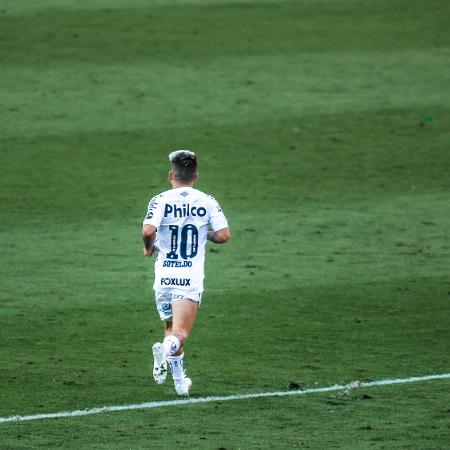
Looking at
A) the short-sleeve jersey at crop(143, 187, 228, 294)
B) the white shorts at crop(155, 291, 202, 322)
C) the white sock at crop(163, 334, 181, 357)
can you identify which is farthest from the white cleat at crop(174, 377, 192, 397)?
the short-sleeve jersey at crop(143, 187, 228, 294)

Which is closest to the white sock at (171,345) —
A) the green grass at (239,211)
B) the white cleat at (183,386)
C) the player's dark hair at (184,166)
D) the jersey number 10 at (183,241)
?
the white cleat at (183,386)

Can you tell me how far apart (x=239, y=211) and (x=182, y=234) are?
674 cm

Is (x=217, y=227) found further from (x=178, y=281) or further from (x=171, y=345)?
(x=171, y=345)

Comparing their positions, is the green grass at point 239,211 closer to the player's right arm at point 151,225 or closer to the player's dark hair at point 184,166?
the player's right arm at point 151,225

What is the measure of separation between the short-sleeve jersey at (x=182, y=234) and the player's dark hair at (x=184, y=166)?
0.09 m

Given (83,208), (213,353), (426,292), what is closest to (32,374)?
(213,353)

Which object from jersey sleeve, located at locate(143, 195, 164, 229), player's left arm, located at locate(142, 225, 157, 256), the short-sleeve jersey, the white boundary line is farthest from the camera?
the short-sleeve jersey

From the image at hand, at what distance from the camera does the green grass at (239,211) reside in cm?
905

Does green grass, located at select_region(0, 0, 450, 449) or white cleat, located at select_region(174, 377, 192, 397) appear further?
white cleat, located at select_region(174, 377, 192, 397)

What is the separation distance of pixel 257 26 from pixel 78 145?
6542 mm

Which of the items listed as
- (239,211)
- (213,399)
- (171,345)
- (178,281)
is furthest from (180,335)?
(239,211)

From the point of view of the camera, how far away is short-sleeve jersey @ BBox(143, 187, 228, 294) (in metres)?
9.12

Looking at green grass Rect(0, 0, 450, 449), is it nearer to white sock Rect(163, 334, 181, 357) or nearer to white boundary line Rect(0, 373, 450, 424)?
white boundary line Rect(0, 373, 450, 424)

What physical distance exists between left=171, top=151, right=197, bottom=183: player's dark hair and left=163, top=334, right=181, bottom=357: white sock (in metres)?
1.22
